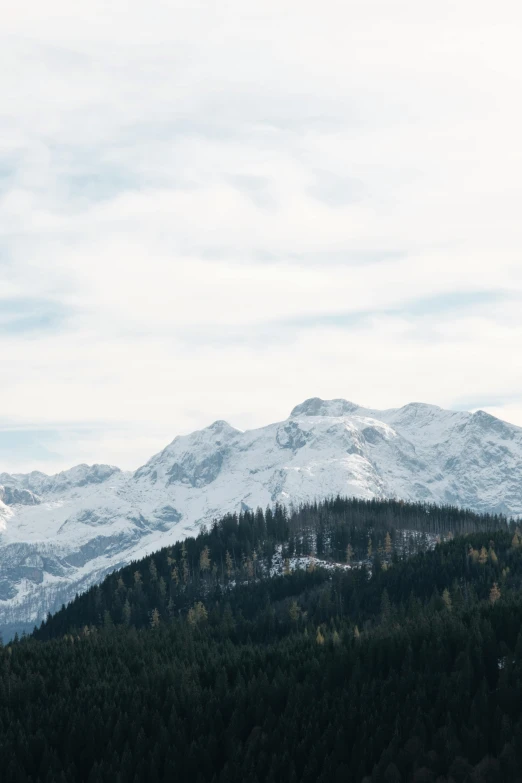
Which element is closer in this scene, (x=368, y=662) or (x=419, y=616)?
Answer: (x=368, y=662)

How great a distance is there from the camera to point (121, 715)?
12862 centimetres

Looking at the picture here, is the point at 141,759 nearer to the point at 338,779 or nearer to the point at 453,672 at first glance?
the point at 338,779

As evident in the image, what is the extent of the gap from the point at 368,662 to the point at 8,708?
5952 centimetres

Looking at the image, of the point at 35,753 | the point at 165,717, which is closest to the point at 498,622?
the point at 165,717

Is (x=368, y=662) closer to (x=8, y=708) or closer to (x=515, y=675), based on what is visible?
(x=515, y=675)

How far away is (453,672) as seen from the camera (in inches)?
4998

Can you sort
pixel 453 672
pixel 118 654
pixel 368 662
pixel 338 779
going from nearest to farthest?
1. pixel 338 779
2. pixel 453 672
3. pixel 368 662
4. pixel 118 654

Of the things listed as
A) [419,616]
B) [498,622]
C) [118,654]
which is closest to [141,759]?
[498,622]

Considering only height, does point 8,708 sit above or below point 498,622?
below

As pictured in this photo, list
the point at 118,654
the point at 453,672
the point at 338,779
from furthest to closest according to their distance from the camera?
the point at 118,654 → the point at 453,672 → the point at 338,779

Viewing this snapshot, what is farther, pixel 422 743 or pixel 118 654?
pixel 118 654

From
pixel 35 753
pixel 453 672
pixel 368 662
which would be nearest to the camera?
pixel 35 753

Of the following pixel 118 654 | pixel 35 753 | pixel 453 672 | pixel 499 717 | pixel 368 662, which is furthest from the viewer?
pixel 118 654

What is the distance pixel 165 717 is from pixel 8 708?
31.0 metres
